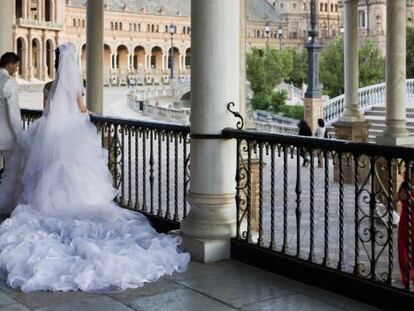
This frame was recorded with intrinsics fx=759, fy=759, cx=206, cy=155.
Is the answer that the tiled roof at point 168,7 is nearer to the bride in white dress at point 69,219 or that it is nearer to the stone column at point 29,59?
the stone column at point 29,59

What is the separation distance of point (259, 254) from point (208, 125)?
1.15 metres

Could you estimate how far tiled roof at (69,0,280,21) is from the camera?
103875 millimetres

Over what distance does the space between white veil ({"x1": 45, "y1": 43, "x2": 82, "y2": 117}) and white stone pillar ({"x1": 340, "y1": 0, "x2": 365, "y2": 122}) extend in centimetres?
821

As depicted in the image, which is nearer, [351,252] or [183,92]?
[351,252]

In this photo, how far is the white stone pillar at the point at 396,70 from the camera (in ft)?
38.8

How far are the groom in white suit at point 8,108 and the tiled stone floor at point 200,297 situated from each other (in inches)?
125

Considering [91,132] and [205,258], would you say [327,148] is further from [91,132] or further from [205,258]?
[91,132]

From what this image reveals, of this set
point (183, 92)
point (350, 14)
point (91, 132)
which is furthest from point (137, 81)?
point (91, 132)

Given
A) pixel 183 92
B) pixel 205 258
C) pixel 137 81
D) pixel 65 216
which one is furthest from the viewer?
pixel 137 81

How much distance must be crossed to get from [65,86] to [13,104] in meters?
0.98

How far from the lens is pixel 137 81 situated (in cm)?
9706

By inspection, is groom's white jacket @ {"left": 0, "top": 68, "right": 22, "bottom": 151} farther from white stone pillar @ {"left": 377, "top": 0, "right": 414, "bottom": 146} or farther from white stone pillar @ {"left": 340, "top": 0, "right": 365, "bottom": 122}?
white stone pillar @ {"left": 340, "top": 0, "right": 365, "bottom": 122}

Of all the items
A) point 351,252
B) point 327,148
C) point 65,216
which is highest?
point 327,148

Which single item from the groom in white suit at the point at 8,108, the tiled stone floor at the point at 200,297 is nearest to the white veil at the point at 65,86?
the groom in white suit at the point at 8,108
